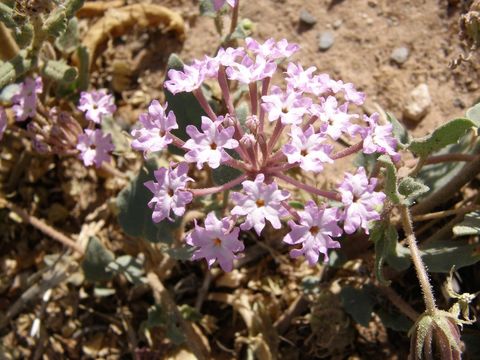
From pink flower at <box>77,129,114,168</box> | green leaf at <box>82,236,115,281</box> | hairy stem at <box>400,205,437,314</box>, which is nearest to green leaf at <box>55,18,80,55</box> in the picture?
pink flower at <box>77,129,114,168</box>

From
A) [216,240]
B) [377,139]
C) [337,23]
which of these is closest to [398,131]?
[377,139]

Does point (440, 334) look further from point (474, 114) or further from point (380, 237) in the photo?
point (474, 114)

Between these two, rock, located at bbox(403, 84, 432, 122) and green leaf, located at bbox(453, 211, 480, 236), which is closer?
green leaf, located at bbox(453, 211, 480, 236)

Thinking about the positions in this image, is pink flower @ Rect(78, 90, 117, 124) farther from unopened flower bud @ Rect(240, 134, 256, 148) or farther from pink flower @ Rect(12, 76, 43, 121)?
unopened flower bud @ Rect(240, 134, 256, 148)

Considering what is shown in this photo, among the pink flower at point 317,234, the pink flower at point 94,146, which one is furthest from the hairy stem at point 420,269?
the pink flower at point 94,146

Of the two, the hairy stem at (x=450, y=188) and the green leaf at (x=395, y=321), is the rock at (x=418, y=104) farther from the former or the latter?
the green leaf at (x=395, y=321)

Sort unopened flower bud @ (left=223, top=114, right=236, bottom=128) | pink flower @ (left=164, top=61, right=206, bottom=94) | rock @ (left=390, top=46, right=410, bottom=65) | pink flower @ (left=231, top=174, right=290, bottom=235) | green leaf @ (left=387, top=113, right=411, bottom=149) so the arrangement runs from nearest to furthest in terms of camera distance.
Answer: pink flower @ (left=231, top=174, right=290, bottom=235), unopened flower bud @ (left=223, top=114, right=236, bottom=128), pink flower @ (left=164, top=61, right=206, bottom=94), green leaf @ (left=387, top=113, right=411, bottom=149), rock @ (left=390, top=46, right=410, bottom=65)

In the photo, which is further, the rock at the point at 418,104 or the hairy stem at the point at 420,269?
the rock at the point at 418,104
